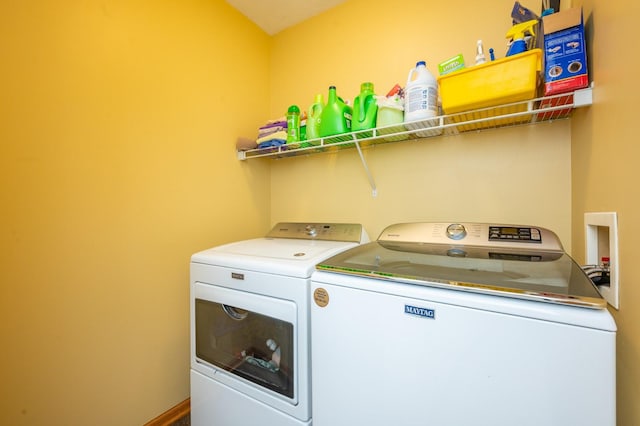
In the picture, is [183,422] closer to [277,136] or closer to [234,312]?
[234,312]

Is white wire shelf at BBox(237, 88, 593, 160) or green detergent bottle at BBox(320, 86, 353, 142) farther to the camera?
green detergent bottle at BBox(320, 86, 353, 142)

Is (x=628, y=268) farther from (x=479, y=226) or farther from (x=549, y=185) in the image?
(x=549, y=185)

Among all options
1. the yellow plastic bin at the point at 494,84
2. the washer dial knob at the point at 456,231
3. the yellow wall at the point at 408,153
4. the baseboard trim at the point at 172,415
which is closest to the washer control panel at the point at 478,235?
the washer dial knob at the point at 456,231

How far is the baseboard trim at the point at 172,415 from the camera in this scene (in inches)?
59.5

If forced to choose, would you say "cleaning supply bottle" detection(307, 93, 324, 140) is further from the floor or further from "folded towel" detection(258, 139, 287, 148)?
the floor

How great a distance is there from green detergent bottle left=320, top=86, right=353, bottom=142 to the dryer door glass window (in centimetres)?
106

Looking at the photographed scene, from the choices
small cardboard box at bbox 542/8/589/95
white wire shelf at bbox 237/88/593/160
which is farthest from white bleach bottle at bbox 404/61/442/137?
small cardboard box at bbox 542/8/589/95

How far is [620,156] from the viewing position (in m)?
0.69

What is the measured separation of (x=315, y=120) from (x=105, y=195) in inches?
47.2

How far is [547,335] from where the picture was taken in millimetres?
626

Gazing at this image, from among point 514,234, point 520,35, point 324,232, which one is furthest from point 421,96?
point 324,232

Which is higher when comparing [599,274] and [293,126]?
[293,126]

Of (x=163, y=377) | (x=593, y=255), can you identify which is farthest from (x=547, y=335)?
(x=163, y=377)

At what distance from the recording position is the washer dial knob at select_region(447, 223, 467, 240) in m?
1.25
